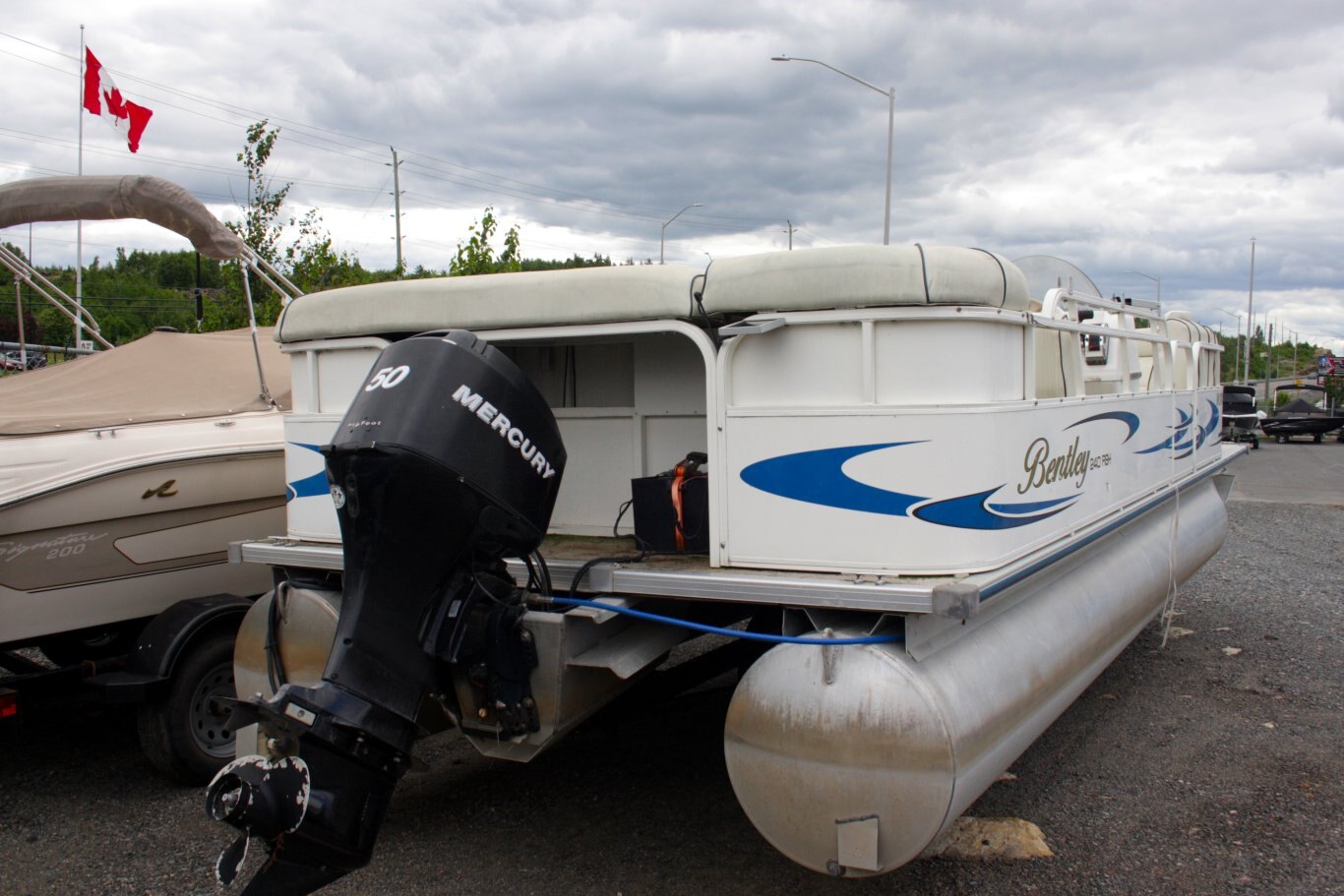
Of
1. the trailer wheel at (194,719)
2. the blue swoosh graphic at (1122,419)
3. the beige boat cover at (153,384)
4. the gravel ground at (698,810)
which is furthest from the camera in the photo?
the beige boat cover at (153,384)

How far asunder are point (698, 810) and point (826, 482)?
1.75 metres

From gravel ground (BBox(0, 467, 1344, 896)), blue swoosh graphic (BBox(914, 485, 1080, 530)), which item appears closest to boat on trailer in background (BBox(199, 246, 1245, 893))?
blue swoosh graphic (BBox(914, 485, 1080, 530))

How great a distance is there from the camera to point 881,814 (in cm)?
304

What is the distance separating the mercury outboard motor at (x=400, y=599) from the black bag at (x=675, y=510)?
1.84ft

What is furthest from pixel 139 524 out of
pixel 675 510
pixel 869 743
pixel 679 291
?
pixel 869 743

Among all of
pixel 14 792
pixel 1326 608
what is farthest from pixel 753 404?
pixel 1326 608

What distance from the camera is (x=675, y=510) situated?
154 inches

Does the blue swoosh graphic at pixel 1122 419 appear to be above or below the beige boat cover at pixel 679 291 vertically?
below

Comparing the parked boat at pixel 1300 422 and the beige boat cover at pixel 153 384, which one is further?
the parked boat at pixel 1300 422

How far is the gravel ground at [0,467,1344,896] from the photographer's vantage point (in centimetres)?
376

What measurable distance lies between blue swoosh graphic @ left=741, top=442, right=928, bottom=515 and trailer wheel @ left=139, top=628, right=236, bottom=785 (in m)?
2.70

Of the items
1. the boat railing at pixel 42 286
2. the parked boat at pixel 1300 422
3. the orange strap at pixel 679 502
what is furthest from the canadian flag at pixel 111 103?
the parked boat at pixel 1300 422

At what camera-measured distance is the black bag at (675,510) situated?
12.7ft

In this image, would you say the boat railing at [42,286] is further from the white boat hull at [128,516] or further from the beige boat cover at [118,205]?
the white boat hull at [128,516]
